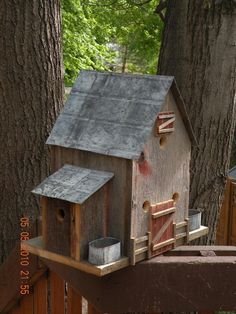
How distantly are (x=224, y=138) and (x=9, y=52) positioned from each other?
4.84 feet

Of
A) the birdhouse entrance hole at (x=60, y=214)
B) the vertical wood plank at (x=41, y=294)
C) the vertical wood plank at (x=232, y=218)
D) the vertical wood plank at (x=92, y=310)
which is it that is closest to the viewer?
the birdhouse entrance hole at (x=60, y=214)

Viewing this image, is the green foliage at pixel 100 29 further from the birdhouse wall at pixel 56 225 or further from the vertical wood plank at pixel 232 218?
the birdhouse wall at pixel 56 225

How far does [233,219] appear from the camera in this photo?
7691 millimetres

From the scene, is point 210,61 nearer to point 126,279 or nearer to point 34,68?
point 34,68

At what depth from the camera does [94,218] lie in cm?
210

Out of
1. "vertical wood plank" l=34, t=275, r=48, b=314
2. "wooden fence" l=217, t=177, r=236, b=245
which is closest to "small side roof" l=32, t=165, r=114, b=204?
"vertical wood plank" l=34, t=275, r=48, b=314

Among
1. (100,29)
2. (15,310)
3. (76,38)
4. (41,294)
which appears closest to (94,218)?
(41,294)

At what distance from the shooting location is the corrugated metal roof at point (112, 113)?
2.05 meters

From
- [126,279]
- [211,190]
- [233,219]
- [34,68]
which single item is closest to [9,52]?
[34,68]

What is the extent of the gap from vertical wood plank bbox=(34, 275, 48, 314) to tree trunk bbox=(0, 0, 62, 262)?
0.70m

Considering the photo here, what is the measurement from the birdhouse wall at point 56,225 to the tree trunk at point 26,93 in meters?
1.34

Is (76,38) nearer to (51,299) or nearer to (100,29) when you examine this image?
(100,29)

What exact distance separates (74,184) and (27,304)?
4.21 ft
